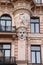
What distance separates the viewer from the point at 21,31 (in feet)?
91.9

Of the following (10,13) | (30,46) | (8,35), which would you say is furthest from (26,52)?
(10,13)

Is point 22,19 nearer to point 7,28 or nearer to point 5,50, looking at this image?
point 7,28

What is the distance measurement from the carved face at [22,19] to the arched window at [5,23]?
0.89 metres

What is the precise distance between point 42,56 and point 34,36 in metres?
2.47

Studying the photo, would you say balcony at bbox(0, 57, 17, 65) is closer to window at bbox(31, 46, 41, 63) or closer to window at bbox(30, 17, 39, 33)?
window at bbox(31, 46, 41, 63)

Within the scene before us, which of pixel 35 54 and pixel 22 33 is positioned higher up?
pixel 22 33

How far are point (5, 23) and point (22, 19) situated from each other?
82.6 inches

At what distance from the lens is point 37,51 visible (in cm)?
2830

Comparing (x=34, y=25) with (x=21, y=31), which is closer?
(x=21, y=31)

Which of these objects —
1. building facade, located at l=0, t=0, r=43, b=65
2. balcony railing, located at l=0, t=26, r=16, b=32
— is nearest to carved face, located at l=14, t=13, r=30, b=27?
building facade, located at l=0, t=0, r=43, b=65

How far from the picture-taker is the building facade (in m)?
27.6

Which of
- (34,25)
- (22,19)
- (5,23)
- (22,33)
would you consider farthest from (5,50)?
(34,25)

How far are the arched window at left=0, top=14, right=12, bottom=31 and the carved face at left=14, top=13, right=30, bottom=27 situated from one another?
887 millimetres

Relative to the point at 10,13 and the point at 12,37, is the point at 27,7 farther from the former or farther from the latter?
the point at 12,37
